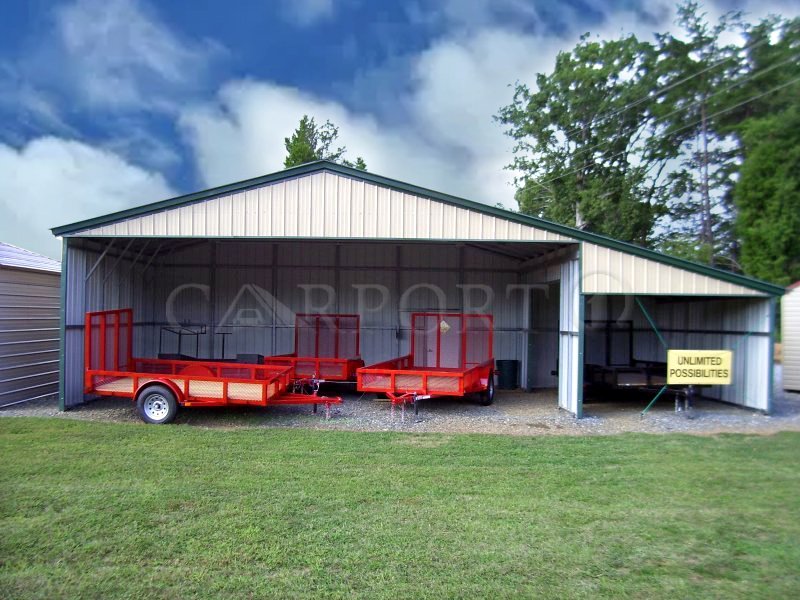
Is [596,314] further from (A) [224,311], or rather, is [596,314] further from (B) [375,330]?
(A) [224,311]

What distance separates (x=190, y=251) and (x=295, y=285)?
3114 mm

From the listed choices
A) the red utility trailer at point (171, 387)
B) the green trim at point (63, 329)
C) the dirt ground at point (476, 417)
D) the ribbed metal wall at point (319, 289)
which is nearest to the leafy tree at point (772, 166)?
the dirt ground at point (476, 417)

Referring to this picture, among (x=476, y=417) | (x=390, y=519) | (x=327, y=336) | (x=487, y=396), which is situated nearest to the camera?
(x=390, y=519)

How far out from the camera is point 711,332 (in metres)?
12.4

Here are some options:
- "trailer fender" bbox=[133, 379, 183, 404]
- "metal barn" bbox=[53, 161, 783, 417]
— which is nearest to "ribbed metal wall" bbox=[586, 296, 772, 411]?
"metal barn" bbox=[53, 161, 783, 417]

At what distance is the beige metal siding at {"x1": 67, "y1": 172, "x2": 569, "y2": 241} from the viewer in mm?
10047

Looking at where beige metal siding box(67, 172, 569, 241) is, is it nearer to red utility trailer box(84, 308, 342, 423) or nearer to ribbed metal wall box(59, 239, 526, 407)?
red utility trailer box(84, 308, 342, 423)

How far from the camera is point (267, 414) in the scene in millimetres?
10219

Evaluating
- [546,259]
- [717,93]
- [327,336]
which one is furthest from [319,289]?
[717,93]

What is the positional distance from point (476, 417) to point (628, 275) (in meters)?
3.94

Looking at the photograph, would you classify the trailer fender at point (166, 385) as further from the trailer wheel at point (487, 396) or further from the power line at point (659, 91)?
the power line at point (659, 91)

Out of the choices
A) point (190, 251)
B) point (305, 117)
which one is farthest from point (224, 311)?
point (305, 117)

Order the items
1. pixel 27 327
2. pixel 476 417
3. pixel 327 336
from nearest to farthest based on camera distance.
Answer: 1. pixel 476 417
2. pixel 27 327
3. pixel 327 336

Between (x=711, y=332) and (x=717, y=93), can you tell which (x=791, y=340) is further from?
(x=717, y=93)
